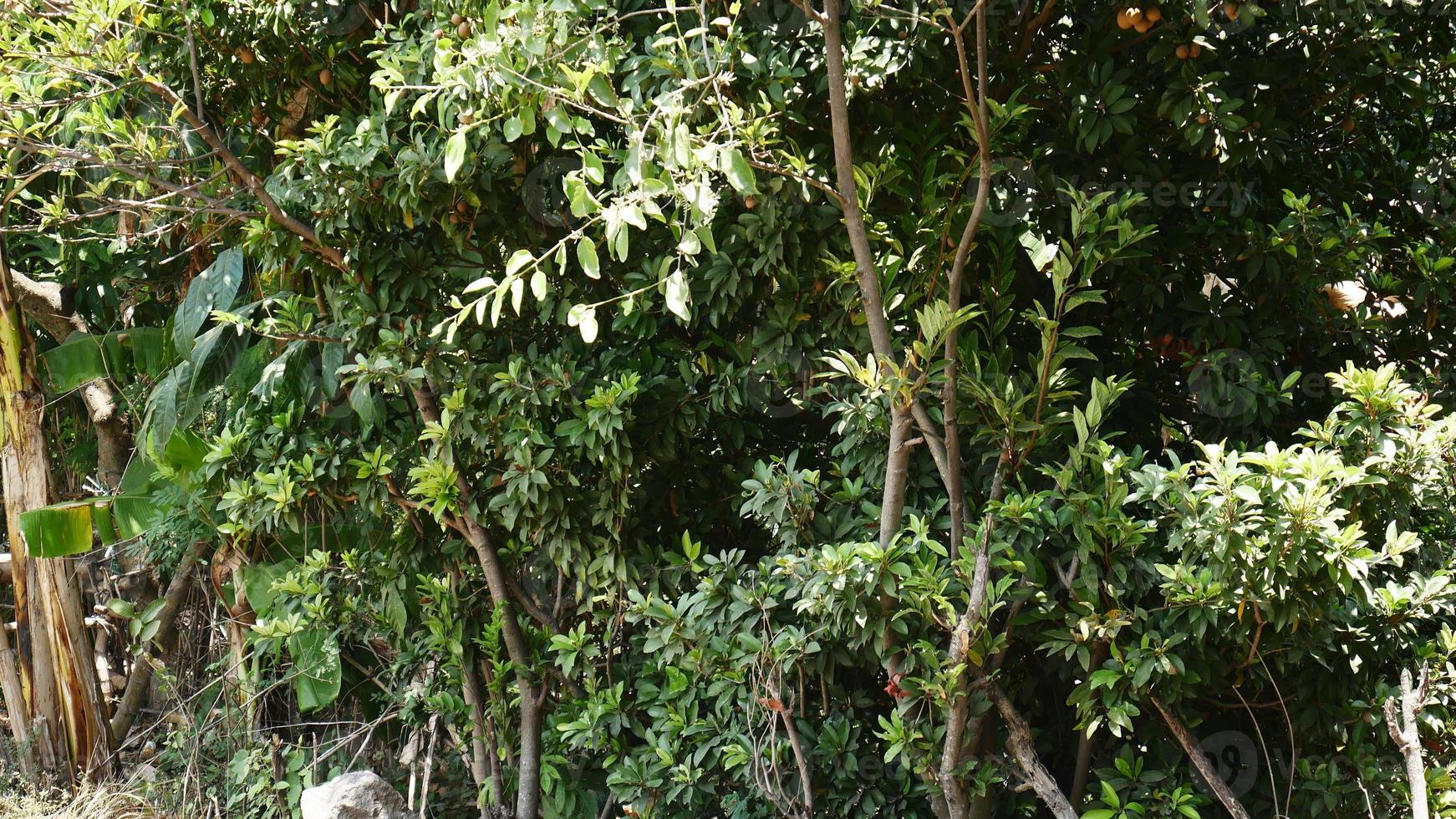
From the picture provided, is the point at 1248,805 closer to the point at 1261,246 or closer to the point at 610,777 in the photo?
the point at 1261,246

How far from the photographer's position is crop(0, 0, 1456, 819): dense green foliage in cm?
239

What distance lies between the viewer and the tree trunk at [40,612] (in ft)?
16.2

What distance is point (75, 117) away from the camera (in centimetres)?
328

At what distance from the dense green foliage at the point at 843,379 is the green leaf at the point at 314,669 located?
371 mm

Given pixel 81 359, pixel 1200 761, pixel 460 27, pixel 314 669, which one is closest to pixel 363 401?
pixel 460 27

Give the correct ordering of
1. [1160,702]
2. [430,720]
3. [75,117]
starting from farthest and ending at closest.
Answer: [430,720] → [75,117] → [1160,702]

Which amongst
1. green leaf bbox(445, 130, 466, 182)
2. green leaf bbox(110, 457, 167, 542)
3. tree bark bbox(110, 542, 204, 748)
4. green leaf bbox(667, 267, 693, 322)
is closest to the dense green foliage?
green leaf bbox(667, 267, 693, 322)

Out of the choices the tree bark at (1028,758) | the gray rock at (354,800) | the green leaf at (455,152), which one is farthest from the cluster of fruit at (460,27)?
the gray rock at (354,800)

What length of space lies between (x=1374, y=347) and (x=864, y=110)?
4.96ft

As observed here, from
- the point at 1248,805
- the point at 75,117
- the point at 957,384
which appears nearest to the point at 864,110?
the point at 957,384

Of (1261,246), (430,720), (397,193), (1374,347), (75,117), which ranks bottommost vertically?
(430,720)

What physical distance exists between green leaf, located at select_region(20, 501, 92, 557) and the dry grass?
3.19 ft

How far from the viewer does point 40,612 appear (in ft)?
16.7

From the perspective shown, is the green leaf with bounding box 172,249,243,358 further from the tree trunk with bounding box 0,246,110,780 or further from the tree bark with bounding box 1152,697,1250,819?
the tree bark with bounding box 1152,697,1250,819
